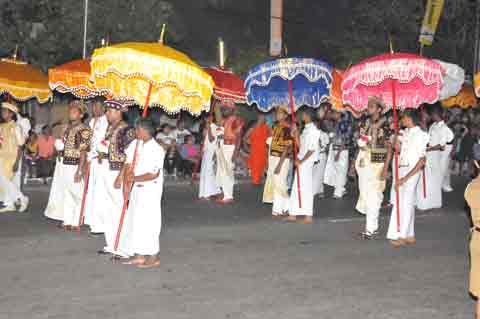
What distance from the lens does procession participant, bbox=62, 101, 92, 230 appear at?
11219 mm

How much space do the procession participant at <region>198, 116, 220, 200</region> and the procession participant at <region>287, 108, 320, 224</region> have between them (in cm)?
290

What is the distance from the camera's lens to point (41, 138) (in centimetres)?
1750

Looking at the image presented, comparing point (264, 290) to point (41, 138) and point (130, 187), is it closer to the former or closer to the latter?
point (130, 187)

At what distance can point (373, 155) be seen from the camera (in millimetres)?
11477

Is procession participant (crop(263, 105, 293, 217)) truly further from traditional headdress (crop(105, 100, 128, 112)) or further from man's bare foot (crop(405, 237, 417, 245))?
traditional headdress (crop(105, 100, 128, 112))

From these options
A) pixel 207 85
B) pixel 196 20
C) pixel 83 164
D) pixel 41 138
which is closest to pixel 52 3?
pixel 41 138

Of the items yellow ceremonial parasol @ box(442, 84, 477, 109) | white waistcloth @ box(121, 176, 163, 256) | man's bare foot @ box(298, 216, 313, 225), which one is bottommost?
man's bare foot @ box(298, 216, 313, 225)

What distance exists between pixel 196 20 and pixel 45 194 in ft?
46.5

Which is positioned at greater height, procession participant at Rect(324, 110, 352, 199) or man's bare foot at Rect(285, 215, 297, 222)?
procession participant at Rect(324, 110, 352, 199)

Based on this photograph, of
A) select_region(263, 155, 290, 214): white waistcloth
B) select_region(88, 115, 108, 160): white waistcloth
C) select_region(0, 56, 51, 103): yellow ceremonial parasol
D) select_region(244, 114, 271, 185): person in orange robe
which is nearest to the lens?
select_region(88, 115, 108, 160): white waistcloth

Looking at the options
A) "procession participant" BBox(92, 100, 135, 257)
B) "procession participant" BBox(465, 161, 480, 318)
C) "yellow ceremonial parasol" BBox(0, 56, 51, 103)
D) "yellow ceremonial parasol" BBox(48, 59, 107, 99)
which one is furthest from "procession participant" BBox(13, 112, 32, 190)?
"procession participant" BBox(465, 161, 480, 318)

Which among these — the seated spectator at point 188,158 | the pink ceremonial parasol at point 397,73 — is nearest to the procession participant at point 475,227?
the pink ceremonial parasol at point 397,73

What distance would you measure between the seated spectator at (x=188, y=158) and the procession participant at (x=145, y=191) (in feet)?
31.6

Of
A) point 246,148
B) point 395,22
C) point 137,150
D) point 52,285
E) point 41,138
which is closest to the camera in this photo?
point 52,285
